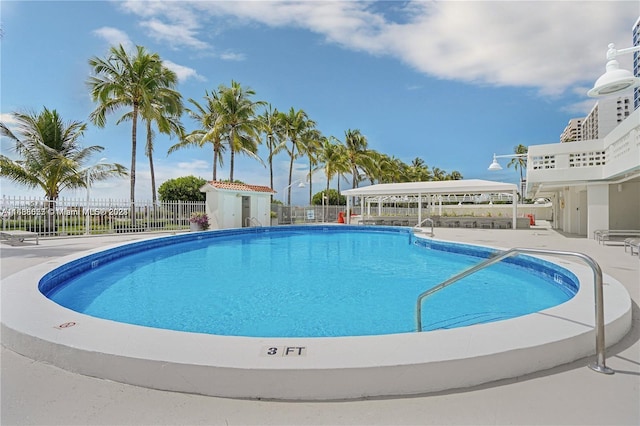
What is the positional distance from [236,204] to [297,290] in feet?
49.5

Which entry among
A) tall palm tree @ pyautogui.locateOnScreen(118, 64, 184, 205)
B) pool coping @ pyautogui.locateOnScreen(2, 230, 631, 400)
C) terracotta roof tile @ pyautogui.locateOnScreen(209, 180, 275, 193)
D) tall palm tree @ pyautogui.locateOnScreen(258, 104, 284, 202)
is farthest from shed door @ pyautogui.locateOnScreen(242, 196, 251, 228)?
pool coping @ pyautogui.locateOnScreen(2, 230, 631, 400)

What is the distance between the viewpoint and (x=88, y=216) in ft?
51.1

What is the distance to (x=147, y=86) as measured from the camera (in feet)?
60.3

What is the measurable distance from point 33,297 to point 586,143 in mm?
17323

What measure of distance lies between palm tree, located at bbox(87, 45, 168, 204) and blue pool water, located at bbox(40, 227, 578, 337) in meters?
10.3

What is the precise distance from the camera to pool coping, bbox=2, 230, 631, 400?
2.31 metres

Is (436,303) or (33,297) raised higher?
(33,297)

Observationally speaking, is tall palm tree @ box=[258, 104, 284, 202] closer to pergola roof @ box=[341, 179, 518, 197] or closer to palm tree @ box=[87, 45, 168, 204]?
pergola roof @ box=[341, 179, 518, 197]

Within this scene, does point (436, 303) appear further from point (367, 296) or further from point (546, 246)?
point (546, 246)

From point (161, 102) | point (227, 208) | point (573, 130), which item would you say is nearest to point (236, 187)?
point (227, 208)

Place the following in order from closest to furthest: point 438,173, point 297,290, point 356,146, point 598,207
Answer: point 297,290 < point 598,207 < point 356,146 < point 438,173

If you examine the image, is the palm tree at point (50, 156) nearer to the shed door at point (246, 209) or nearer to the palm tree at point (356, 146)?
the shed door at point (246, 209)

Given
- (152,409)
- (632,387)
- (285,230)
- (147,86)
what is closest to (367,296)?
(632,387)

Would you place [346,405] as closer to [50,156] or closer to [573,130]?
[50,156]
